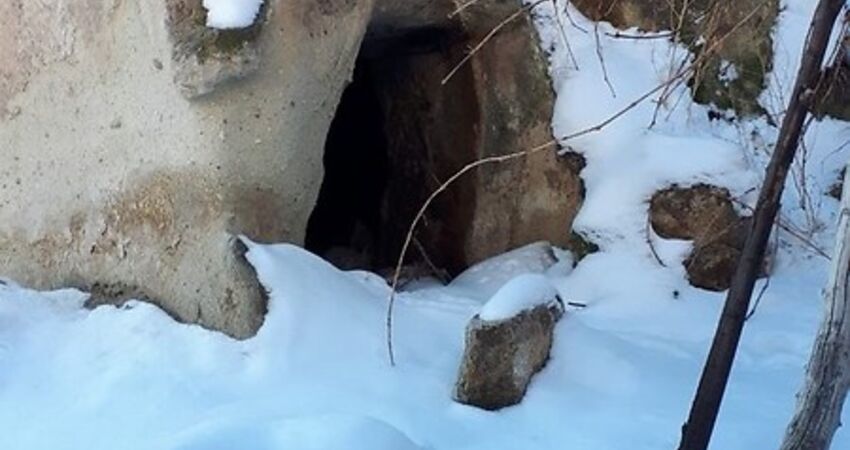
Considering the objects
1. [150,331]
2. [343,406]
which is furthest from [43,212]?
[343,406]

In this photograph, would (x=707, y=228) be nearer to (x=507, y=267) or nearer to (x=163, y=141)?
(x=507, y=267)

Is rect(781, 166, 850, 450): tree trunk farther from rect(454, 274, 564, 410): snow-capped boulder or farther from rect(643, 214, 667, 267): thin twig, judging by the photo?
rect(643, 214, 667, 267): thin twig

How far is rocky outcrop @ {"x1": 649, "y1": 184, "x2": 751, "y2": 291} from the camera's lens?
3.99 m

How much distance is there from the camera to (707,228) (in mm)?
4027

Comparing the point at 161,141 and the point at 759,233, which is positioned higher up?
the point at 759,233

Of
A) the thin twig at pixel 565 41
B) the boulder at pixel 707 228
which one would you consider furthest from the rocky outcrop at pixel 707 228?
the thin twig at pixel 565 41

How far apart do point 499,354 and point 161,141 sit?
4.30 ft

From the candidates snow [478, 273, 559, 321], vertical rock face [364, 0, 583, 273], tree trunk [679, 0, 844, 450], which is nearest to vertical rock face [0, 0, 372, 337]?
vertical rock face [364, 0, 583, 273]

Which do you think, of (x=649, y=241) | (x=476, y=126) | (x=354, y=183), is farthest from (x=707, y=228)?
(x=354, y=183)

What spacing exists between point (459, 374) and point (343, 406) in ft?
1.01

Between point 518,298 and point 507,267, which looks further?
point 507,267

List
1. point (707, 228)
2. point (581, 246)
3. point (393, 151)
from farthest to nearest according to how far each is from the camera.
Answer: point (393, 151)
point (581, 246)
point (707, 228)

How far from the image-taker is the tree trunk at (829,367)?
249 centimetres

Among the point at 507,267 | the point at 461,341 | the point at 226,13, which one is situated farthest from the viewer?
the point at 507,267
